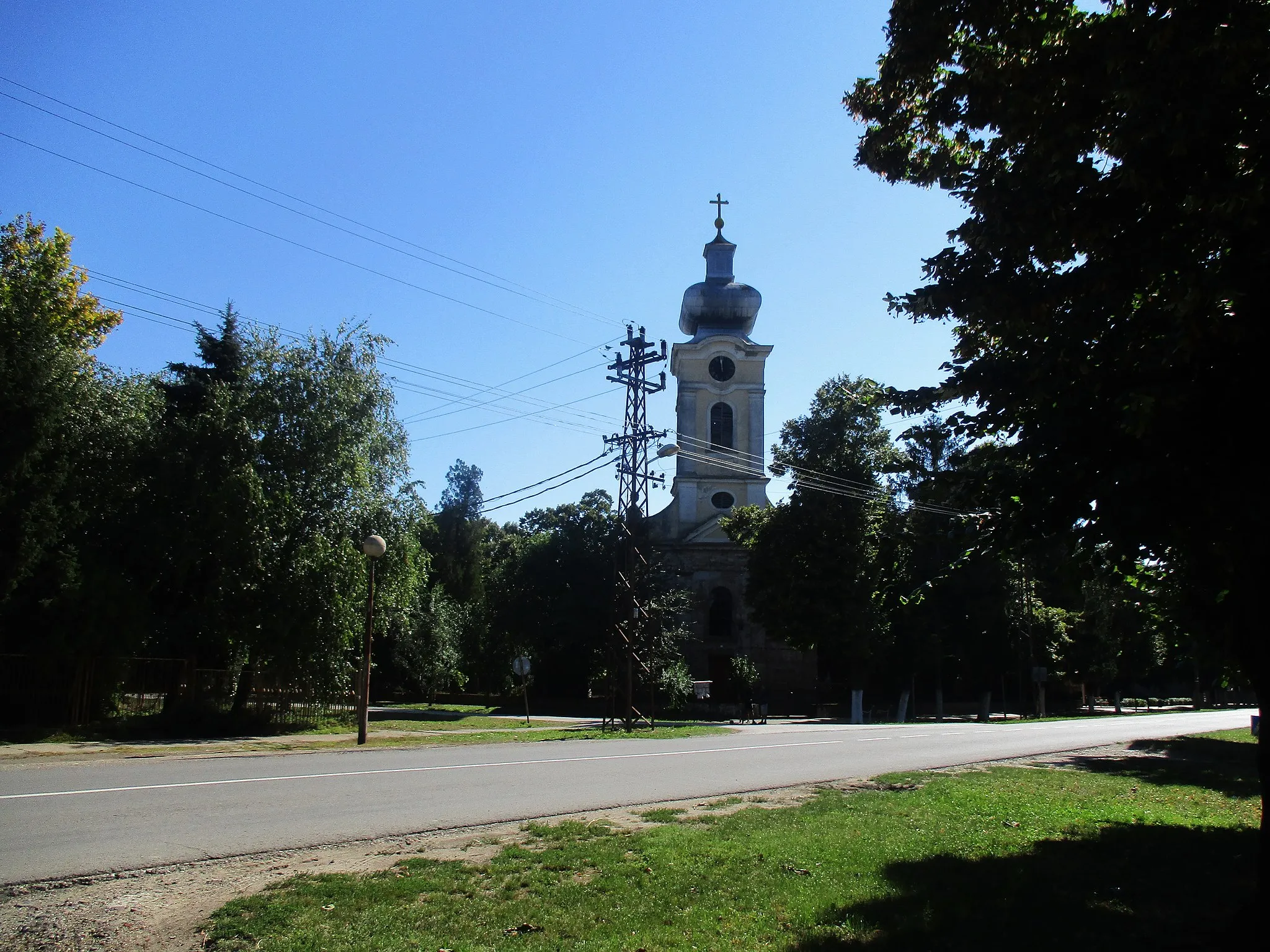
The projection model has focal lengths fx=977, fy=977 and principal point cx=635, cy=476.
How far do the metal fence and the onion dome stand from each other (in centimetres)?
3354

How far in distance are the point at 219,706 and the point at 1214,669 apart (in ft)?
71.5

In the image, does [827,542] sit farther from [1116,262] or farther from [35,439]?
[1116,262]

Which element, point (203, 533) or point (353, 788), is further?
point (203, 533)

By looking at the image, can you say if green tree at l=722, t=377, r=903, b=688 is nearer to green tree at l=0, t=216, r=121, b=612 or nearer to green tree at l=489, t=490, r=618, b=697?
green tree at l=489, t=490, r=618, b=697

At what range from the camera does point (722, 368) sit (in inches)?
2119

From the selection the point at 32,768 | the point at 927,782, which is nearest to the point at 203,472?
the point at 32,768

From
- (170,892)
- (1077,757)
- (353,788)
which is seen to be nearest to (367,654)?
(353,788)

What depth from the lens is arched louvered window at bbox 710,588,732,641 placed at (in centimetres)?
5234

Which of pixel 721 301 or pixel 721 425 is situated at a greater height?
pixel 721 301

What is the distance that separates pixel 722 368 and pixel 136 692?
1446 inches

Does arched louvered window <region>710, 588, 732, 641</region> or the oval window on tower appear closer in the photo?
arched louvered window <region>710, 588, 732, 641</region>

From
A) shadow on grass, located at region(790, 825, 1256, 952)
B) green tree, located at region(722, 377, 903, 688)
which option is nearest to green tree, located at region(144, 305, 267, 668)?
shadow on grass, located at region(790, 825, 1256, 952)

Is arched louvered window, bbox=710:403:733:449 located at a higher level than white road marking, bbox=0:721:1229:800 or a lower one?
higher

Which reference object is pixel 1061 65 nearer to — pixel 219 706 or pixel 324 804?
pixel 324 804
